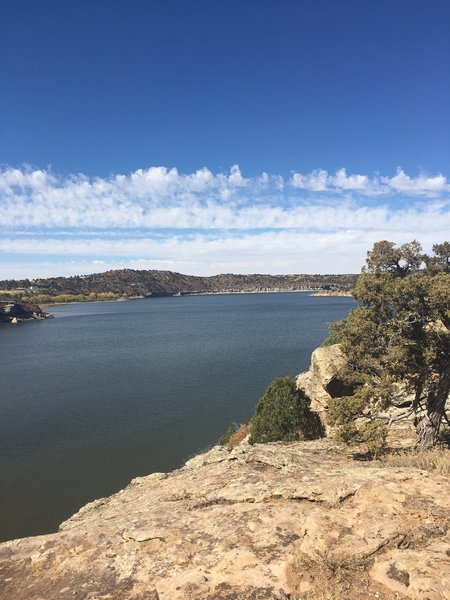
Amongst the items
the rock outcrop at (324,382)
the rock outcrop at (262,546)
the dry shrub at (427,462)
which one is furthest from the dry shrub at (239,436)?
the rock outcrop at (262,546)

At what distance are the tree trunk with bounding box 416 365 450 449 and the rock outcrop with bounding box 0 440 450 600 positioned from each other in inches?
182

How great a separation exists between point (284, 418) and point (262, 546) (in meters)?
16.2

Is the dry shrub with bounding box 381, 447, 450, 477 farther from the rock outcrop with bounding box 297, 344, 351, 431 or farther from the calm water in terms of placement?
the calm water

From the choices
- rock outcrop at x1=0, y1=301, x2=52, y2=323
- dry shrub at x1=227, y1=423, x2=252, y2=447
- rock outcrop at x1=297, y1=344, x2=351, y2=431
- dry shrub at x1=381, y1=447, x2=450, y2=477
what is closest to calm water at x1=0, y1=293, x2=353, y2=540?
dry shrub at x1=227, y1=423, x2=252, y2=447

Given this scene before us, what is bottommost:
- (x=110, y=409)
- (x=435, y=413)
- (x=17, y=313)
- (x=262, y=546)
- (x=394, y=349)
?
(x=110, y=409)

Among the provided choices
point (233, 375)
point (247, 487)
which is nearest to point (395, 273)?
point (247, 487)

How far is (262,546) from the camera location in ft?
23.9

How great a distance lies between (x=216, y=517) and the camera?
336 inches

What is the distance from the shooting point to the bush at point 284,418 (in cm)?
2284

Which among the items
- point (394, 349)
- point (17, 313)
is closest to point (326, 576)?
point (394, 349)

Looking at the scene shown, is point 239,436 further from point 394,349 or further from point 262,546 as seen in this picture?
point 262,546

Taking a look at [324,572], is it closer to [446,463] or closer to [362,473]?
[362,473]

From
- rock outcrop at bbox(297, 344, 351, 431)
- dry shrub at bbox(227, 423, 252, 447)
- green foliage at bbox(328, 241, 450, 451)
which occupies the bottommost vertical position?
dry shrub at bbox(227, 423, 252, 447)

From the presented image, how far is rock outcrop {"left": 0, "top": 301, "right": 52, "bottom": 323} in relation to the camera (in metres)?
164
